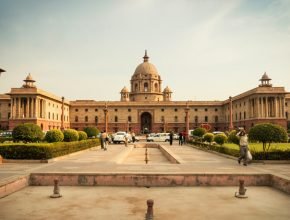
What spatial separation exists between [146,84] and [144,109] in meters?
9.15

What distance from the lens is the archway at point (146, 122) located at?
8050cm

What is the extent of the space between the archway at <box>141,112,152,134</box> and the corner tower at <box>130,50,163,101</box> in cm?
463

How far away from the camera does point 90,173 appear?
10453 millimetres

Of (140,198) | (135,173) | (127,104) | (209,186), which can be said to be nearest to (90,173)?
(135,173)

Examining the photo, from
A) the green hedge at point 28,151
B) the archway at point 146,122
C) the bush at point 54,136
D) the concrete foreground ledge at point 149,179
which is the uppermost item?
the archway at point 146,122

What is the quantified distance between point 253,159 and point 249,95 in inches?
1825

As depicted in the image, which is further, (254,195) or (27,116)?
(27,116)

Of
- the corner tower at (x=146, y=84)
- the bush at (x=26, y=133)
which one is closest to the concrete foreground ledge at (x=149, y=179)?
the bush at (x=26, y=133)

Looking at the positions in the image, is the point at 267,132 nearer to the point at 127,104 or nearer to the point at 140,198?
the point at 140,198

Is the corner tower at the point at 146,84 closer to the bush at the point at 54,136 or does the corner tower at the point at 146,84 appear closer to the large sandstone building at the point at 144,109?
the large sandstone building at the point at 144,109


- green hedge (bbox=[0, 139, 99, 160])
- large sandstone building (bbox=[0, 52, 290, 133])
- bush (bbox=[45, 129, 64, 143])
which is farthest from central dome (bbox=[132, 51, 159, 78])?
green hedge (bbox=[0, 139, 99, 160])

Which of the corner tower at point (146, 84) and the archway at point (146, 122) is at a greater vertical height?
the corner tower at point (146, 84)

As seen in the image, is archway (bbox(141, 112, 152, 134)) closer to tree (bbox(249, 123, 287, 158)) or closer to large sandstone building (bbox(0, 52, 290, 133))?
large sandstone building (bbox(0, 52, 290, 133))

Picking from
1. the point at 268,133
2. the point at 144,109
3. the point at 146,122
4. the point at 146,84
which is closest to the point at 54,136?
the point at 268,133
